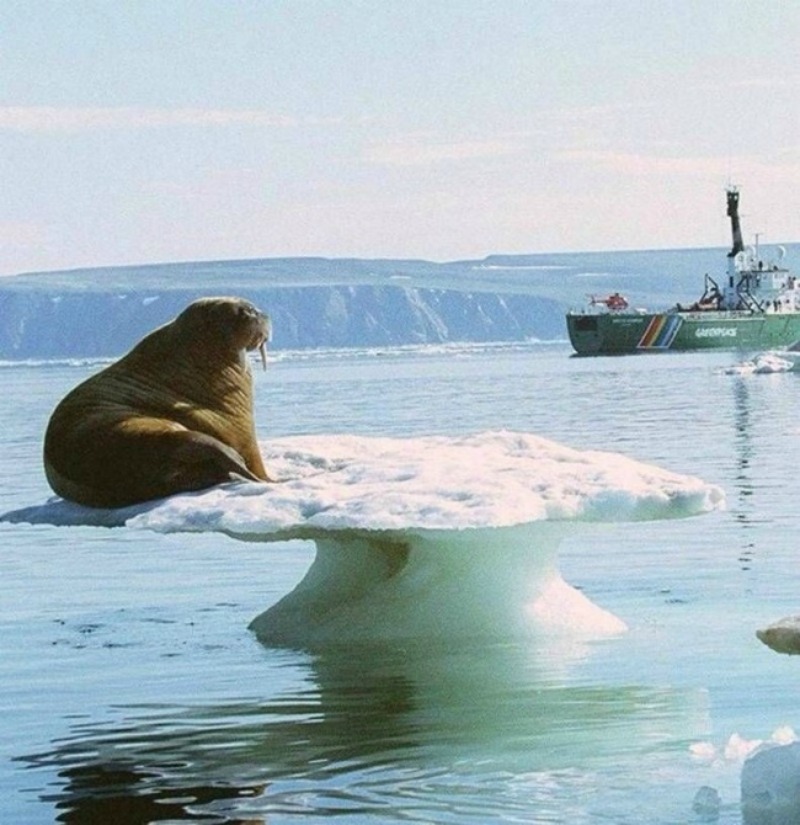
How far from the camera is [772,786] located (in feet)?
26.0

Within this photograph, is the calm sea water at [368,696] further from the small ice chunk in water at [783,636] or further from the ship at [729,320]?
the ship at [729,320]

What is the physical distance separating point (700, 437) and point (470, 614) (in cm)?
2682

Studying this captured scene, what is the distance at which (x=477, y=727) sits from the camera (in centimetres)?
1073

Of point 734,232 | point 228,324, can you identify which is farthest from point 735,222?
point 228,324

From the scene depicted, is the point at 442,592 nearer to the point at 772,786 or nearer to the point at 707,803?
the point at 707,803

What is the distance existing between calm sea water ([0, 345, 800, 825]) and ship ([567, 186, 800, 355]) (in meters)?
98.3

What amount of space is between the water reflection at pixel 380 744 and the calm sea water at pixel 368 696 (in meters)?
0.02

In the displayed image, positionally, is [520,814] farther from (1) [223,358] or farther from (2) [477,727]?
(1) [223,358]

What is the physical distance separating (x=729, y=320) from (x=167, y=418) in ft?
353

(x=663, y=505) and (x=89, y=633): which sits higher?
(x=663, y=505)

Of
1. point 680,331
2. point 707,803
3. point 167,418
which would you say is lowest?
point 680,331

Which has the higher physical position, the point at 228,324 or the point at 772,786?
the point at 228,324

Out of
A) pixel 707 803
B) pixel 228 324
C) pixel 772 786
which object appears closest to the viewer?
pixel 772 786

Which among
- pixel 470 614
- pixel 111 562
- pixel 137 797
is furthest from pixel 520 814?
pixel 111 562
